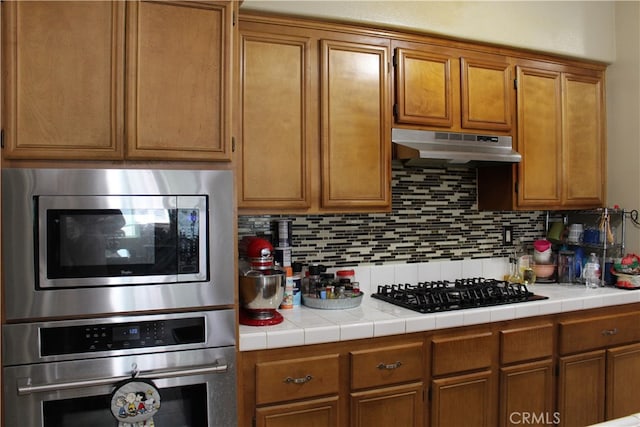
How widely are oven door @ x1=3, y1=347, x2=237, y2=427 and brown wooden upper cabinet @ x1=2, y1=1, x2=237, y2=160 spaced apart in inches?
28.0

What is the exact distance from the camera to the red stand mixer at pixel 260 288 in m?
1.99

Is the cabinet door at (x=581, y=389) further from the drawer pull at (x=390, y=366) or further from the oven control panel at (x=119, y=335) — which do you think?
the oven control panel at (x=119, y=335)

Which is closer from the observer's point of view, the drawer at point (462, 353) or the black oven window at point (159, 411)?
the black oven window at point (159, 411)

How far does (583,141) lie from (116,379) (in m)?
2.87

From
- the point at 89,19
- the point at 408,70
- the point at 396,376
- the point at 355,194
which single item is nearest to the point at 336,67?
the point at 408,70

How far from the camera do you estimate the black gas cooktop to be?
7.60 ft

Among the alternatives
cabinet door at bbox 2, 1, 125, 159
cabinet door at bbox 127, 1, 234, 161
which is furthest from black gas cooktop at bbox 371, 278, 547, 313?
cabinet door at bbox 2, 1, 125, 159

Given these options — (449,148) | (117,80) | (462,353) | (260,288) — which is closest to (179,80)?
(117,80)

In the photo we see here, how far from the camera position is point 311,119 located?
2.31m

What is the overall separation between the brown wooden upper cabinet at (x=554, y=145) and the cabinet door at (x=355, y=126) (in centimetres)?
87

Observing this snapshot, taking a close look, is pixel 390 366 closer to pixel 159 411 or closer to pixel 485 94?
pixel 159 411

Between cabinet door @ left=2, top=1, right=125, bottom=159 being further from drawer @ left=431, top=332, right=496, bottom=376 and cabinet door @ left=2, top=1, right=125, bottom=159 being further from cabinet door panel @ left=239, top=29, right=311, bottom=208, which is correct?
drawer @ left=431, top=332, right=496, bottom=376

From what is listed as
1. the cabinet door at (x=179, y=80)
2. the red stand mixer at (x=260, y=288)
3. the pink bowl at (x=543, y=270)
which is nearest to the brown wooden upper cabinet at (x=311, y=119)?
the red stand mixer at (x=260, y=288)

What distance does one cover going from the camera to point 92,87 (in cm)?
170
